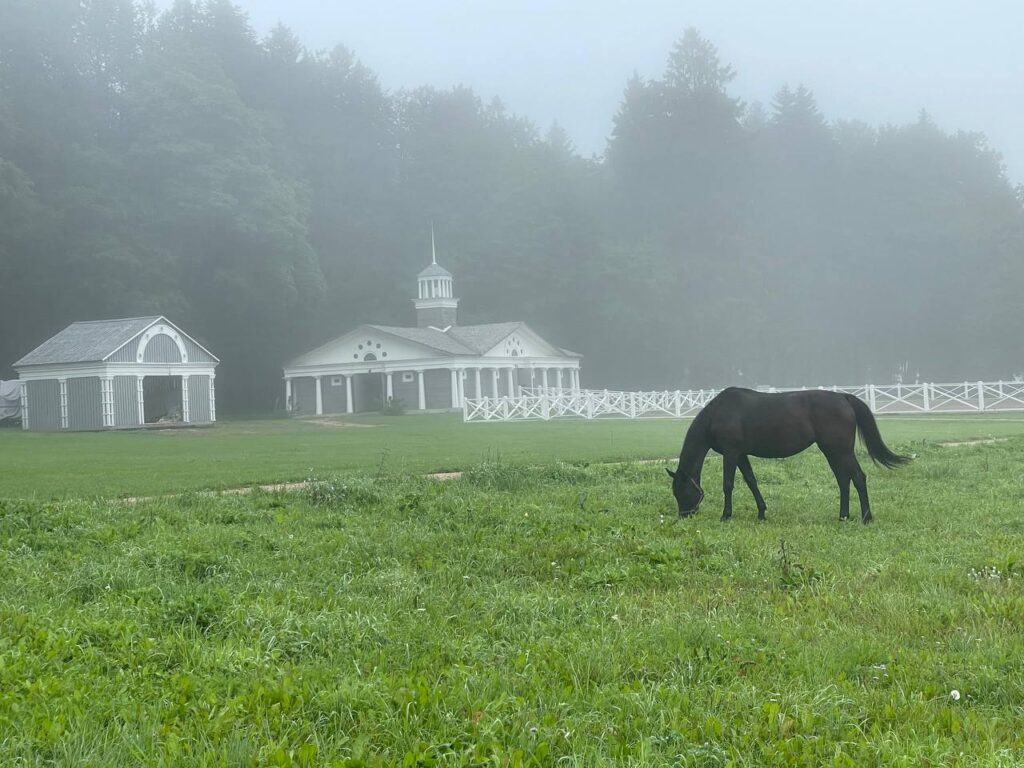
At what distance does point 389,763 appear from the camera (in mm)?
4547

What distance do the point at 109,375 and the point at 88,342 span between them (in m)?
2.23

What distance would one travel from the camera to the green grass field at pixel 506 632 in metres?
4.79

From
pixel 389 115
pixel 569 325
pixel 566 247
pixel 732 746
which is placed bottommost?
pixel 732 746

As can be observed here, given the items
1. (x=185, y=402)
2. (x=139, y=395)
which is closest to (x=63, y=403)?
(x=139, y=395)

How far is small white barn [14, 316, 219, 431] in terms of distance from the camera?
1737 inches

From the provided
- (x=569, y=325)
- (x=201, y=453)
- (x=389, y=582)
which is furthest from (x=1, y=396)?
(x=389, y=582)

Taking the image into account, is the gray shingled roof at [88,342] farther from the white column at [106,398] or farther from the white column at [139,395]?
the white column at [139,395]

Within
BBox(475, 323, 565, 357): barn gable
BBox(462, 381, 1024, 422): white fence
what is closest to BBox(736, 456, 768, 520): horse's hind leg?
BBox(462, 381, 1024, 422): white fence

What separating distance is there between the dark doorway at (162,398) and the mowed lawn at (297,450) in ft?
22.6

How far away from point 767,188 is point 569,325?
18.8 m

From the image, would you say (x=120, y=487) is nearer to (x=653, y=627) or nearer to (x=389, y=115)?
(x=653, y=627)

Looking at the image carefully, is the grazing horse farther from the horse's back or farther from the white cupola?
the white cupola

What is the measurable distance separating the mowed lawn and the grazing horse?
5784 mm

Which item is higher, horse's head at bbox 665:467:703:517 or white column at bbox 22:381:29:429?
white column at bbox 22:381:29:429
